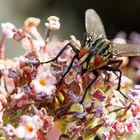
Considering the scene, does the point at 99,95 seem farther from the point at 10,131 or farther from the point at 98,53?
the point at 10,131

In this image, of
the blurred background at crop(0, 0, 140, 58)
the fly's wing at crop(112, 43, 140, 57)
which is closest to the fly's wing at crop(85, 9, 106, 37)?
the fly's wing at crop(112, 43, 140, 57)

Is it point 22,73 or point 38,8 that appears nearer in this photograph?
point 22,73

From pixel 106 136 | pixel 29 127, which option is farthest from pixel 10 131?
pixel 106 136

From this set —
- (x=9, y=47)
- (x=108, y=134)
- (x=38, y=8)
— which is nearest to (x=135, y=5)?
(x=38, y=8)

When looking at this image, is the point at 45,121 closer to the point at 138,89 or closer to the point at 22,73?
the point at 22,73

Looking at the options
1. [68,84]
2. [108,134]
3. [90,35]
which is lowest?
[108,134]
